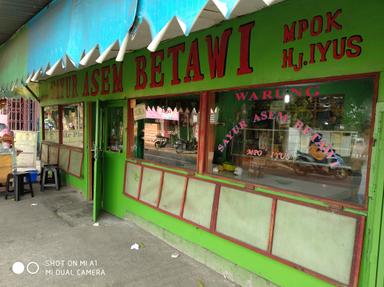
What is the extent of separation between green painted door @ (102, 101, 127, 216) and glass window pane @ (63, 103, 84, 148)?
1.45 meters

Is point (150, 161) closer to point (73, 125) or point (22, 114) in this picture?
point (73, 125)

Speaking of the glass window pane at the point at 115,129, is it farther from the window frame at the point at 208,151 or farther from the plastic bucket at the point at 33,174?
the plastic bucket at the point at 33,174

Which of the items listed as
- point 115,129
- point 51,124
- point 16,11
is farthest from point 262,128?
point 51,124

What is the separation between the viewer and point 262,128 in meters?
3.45

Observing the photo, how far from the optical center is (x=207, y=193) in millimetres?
3701

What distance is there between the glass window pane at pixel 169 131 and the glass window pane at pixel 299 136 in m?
0.39

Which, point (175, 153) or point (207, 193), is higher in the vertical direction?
point (175, 153)

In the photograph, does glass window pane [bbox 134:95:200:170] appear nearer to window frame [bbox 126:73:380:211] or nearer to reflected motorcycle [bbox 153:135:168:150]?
reflected motorcycle [bbox 153:135:168:150]

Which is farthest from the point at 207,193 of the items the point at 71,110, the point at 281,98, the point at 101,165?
the point at 71,110

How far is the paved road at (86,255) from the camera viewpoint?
336cm

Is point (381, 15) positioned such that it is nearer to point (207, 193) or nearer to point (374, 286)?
point (374, 286)

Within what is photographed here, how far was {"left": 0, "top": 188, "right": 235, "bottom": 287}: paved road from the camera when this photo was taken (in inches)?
132

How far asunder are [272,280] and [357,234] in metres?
1.02

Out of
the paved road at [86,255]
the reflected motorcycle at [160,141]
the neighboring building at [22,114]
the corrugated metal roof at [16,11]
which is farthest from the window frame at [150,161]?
the neighboring building at [22,114]
